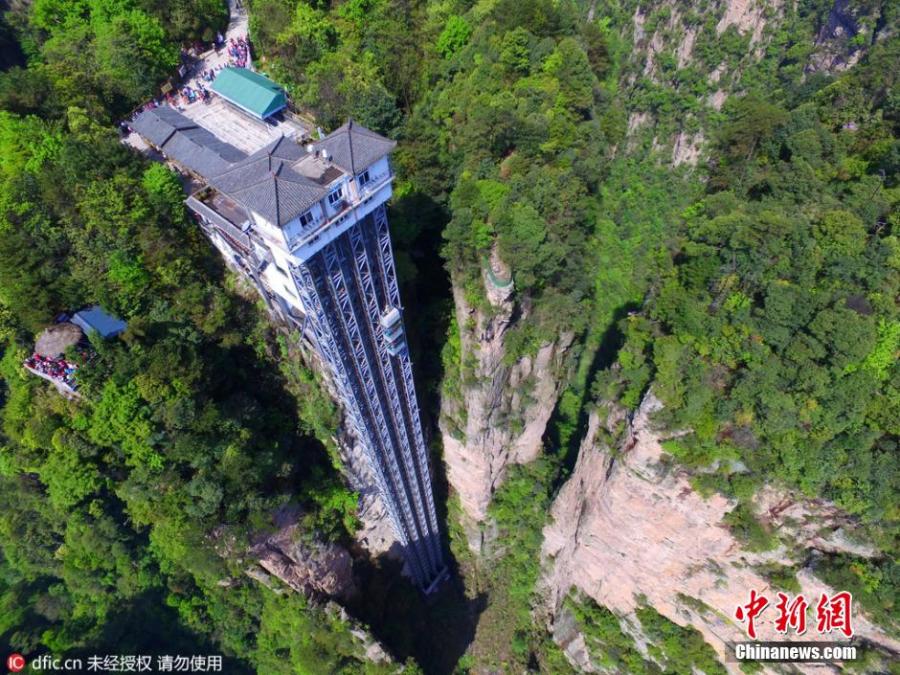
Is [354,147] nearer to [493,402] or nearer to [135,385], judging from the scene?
[135,385]

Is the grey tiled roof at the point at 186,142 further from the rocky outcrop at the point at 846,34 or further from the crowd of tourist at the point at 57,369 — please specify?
the rocky outcrop at the point at 846,34

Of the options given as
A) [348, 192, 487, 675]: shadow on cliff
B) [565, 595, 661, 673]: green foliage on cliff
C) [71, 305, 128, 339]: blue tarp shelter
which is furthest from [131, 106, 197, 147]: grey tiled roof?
[565, 595, 661, 673]: green foliage on cliff

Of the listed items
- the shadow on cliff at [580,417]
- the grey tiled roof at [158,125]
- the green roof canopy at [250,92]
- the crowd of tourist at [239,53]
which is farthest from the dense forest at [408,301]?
the grey tiled roof at [158,125]

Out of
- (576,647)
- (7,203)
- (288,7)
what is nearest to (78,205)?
(7,203)

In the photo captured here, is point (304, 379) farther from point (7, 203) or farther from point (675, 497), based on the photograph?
point (675, 497)

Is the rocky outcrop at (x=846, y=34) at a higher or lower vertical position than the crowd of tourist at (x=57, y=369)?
higher
